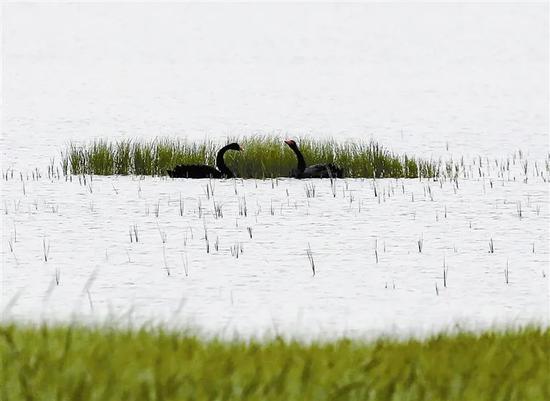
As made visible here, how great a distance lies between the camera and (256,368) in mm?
5387

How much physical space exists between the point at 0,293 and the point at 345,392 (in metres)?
3.79

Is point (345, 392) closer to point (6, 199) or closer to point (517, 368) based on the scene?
point (517, 368)

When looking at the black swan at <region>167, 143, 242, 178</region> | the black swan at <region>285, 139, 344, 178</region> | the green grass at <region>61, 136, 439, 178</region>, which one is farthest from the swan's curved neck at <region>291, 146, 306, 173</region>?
the black swan at <region>167, 143, 242, 178</region>

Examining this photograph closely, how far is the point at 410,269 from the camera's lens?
9367 millimetres

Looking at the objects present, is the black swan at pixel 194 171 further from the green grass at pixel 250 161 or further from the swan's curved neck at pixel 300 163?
the swan's curved neck at pixel 300 163

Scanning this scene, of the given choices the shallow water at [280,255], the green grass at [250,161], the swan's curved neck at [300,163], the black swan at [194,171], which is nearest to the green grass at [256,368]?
the shallow water at [280,255]

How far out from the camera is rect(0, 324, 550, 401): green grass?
502cm

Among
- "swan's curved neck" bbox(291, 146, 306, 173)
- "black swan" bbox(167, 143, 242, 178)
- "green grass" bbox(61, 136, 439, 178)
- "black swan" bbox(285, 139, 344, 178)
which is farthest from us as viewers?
"green grass" bbox(61, 136, 439, 178)

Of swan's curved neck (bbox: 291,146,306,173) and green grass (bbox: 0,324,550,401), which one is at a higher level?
swan's curved neck (bbox: 291,146,306,173)

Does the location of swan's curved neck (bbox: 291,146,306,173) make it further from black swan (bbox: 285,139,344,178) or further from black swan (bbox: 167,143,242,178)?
black swan (bbox: 167,143,242,178)

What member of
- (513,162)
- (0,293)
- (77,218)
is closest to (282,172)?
(513,162)

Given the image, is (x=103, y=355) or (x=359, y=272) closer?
(x=103, y=355)

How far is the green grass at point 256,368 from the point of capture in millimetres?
5020

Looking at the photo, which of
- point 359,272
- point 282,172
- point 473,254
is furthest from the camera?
point 282,172
